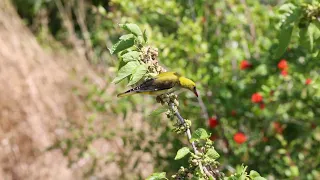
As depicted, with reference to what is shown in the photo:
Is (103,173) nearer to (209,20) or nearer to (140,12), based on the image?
(140,12)

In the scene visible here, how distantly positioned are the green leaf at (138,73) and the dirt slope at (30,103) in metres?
3.17

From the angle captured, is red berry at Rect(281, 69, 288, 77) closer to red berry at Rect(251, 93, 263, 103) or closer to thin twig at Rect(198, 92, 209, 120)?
red berry at Rect(251, 93, 263, 103)

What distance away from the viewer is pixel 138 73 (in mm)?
1177

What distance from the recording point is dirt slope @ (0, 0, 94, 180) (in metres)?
4.35

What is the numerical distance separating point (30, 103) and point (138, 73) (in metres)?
3.69

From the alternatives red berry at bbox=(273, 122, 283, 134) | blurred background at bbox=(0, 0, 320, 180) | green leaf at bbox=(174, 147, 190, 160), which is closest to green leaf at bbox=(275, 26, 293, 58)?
green leaf at bbox=(174, 147, 190, 160)

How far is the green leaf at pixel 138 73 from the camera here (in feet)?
3.85

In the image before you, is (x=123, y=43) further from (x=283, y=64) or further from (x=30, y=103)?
(x=30, y=103)

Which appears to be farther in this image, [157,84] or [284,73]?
[284,73]

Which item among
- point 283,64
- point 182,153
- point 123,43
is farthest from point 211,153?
point 283,64

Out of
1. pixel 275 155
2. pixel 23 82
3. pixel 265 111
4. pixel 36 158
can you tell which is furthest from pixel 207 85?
pixel 23 82

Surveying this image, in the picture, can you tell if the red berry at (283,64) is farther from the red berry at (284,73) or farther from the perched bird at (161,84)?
the perched bird at (161,84)

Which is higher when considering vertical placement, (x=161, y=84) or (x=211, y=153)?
(x=161, y=84)

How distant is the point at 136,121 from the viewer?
12.7ft
